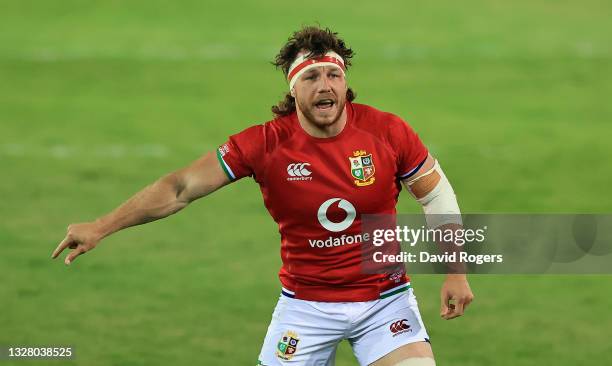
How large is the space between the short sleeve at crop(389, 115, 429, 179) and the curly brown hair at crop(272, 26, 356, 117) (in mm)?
514

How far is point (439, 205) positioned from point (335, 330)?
→ 1071 millimetres

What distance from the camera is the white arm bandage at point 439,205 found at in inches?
378

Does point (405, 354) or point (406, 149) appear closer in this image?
point (405, 354)

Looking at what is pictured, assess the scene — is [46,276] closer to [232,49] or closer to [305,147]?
[305,147]

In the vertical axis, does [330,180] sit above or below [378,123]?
below

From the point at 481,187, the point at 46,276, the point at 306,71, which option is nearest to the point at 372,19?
the point at 481,187

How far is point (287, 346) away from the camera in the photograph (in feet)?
31.5

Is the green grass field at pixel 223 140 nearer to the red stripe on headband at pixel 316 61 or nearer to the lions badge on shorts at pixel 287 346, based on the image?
the lions badge on shorts at pixel 287 346

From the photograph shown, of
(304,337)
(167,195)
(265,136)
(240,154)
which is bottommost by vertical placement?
(304,337)

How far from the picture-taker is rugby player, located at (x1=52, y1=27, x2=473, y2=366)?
950cm

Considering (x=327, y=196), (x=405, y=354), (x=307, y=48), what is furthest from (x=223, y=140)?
(x=405, y=354)

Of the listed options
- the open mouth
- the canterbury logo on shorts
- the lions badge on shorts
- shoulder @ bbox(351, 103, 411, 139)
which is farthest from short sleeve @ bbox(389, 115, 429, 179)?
the lions badge on shorts

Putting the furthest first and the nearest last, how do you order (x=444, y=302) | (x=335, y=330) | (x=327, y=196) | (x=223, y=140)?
(x=223, y=140) < (x=335, y=330) < (x=327, y=196) < (x=444, y=302)

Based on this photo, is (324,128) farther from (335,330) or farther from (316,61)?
(335,330)
